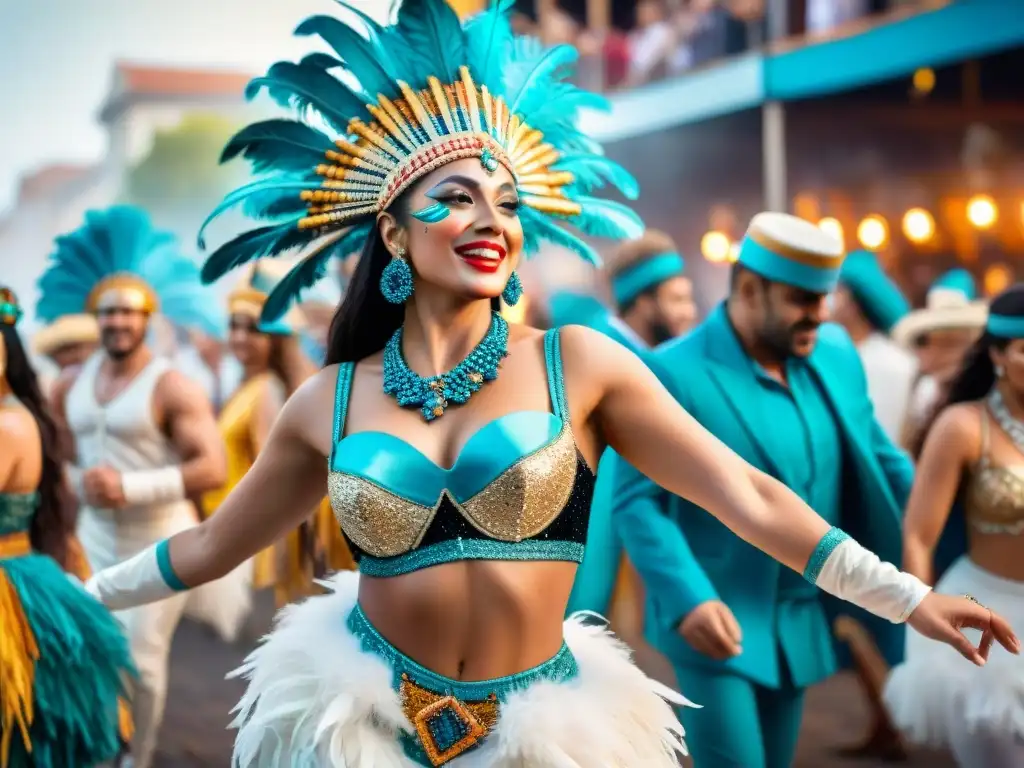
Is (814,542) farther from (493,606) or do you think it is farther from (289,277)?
(289,277)

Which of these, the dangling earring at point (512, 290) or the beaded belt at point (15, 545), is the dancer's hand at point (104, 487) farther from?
the dangling earring at point (512, 290)

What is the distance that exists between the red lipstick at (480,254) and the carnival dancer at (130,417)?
268 centimetres

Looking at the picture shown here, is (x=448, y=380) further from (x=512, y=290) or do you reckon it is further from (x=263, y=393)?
(x=263, y=393)

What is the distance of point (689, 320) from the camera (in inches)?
216

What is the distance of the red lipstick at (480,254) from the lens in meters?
2.43

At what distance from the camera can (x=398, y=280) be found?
2521 mm

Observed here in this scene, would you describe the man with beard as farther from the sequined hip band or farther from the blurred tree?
the blurred tree

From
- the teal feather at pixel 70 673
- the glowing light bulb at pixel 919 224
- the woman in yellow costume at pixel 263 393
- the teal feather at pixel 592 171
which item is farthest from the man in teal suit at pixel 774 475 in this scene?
the glowing light bulb at pixel 919 224

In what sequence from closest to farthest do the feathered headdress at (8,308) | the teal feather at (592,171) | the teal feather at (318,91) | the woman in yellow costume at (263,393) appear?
1. the teal feather at (318,91)
2. the teal feather at (592,171)
3. the feathered headdress at (8,308)
4. the woman in yellow costume at (263,393)

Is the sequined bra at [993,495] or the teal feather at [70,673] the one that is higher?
the sequined bra at [993,495]

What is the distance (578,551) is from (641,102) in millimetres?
9392

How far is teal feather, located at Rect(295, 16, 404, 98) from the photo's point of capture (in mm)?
2584

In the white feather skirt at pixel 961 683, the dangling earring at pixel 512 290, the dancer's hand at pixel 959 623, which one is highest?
the dangling earring at pixel 512 290

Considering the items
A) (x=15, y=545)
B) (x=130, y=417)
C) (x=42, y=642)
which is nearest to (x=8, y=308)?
(x=15, y=545)
